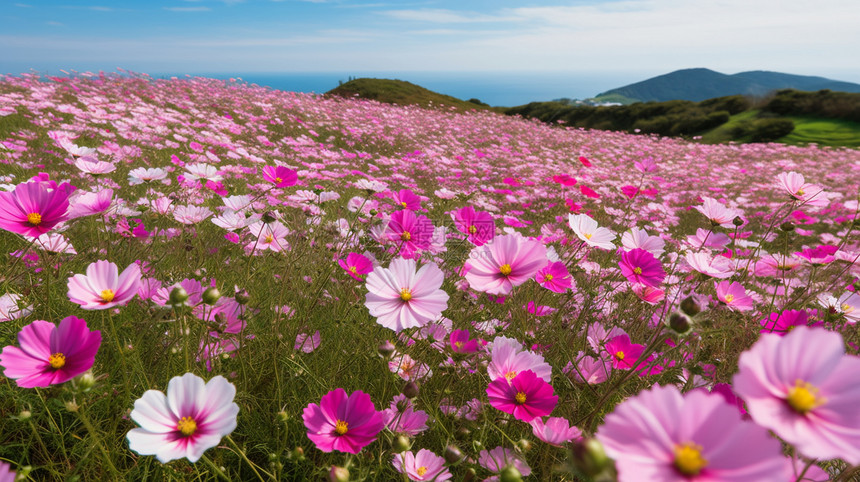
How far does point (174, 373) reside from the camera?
1.07 metres

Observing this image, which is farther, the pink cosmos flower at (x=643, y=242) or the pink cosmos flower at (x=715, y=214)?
the pink cosmos flower at (x=715, y=214)

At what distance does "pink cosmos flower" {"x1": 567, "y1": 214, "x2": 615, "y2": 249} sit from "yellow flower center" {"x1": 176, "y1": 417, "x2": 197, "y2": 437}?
41.9 inches

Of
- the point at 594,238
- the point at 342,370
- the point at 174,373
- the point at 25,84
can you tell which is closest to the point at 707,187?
the point at 594,238

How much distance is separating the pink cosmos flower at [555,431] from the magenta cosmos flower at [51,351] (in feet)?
2.92

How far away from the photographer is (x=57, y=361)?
0.78 m

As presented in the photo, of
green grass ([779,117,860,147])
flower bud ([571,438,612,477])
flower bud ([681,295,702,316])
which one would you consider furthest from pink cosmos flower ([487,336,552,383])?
green grass ([779,117,860,147])

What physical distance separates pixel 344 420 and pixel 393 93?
2149 cm

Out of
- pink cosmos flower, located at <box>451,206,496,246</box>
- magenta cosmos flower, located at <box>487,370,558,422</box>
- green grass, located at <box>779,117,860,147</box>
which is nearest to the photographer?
magenta cosmos flower, located at <box>487,370,558,422</box>

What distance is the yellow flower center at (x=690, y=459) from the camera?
1.29 feet

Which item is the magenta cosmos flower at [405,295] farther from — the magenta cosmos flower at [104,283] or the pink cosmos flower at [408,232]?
the magenta cosmos flower at [104,283]

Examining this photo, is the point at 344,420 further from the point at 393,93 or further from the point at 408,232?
the point at 393,93

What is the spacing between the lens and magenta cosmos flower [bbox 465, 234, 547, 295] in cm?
94

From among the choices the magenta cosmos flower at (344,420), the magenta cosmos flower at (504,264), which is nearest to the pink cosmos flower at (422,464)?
the magenta cosmos flower at (344,420)

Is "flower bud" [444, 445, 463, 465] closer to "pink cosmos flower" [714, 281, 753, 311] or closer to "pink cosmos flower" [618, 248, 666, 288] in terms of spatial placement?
Result: "pink cosmos flower" [618, 248, 666, 288]
